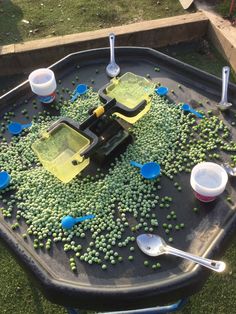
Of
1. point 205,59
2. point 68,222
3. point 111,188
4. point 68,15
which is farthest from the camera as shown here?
point 68,15

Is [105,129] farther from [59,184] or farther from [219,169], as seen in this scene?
[219,169]

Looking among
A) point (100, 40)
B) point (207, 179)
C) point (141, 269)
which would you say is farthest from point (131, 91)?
point (100, 40)

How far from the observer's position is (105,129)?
61.5 inches

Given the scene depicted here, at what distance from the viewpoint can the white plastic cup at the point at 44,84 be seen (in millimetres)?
1727

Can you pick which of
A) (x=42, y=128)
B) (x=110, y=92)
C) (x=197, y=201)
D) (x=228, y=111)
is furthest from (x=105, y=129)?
(x=228, y=111)

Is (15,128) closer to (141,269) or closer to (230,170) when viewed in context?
(141,269)

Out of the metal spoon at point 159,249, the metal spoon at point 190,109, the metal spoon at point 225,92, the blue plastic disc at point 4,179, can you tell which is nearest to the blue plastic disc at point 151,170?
the metal spoon at point 159,249

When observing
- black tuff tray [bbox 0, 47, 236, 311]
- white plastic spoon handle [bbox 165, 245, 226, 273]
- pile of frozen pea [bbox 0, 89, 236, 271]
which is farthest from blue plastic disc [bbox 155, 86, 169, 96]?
white plastic spoon handle [bbox 165, 245, 226, 273]

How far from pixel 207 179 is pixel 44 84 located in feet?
2.95

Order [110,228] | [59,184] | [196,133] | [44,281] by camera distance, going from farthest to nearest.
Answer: [196,133], [59,184], [110,228], [44,281]

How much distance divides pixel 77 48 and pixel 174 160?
1.82 meters

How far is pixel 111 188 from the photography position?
151 centimetres

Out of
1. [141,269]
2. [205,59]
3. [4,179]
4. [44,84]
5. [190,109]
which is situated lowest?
[205,59]

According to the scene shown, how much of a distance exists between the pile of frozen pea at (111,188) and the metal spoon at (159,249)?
1.6 inches
